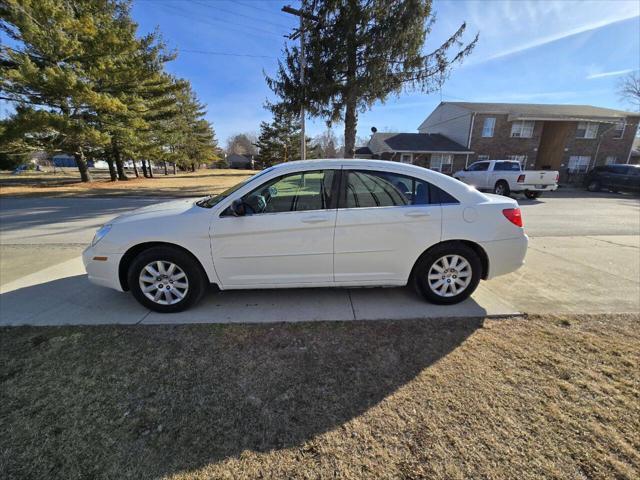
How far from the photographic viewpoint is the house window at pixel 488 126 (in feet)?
87.5

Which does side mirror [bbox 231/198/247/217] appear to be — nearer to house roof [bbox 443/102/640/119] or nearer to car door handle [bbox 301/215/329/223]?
car door handle [bbox 301/215/329/223]

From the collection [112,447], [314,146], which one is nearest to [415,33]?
[112,447]

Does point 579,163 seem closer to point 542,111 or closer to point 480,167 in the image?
point 542,111

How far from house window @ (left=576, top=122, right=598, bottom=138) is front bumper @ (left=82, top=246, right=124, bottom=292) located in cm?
3602

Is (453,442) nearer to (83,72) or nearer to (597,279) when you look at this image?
(597,279)

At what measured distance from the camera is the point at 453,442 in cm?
182

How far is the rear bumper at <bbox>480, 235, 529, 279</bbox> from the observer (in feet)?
11.2

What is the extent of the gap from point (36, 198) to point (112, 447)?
17514 mm

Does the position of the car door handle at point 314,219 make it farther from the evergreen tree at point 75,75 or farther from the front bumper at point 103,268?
the evergreen tree at point 75,75

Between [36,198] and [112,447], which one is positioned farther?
[36,198]

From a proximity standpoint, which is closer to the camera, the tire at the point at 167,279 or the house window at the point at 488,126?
the tire at the point at 167,279

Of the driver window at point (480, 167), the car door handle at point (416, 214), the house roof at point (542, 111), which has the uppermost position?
the house roof at point (542, 111)

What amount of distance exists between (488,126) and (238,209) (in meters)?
30.3

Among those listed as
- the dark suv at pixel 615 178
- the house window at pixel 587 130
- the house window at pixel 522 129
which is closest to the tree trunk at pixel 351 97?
the dark suv at pixel 615 178
